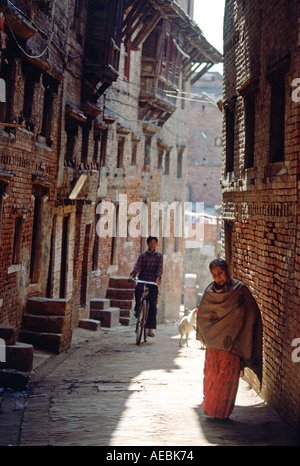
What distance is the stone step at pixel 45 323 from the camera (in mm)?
11242

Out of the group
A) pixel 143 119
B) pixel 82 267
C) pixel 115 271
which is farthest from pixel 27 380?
pixel 143 119

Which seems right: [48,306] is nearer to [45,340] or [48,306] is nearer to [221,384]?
[45,340]

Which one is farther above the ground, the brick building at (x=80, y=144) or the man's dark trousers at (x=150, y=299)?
the brick building at (x=80, y=144)

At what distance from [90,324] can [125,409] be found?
8.75m

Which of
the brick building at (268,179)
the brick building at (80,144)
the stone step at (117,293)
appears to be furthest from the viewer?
the stone step at (117,293)

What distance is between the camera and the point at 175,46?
25625mm

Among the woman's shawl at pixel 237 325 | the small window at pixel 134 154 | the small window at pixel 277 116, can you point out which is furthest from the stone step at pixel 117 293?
the woman's shawl at pixel 237 325

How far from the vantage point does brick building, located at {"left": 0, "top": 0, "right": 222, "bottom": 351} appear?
10750 mm

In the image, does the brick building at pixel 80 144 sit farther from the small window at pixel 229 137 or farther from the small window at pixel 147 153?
the small window at pixel 229 137

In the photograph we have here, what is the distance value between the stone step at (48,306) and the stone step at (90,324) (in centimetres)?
423

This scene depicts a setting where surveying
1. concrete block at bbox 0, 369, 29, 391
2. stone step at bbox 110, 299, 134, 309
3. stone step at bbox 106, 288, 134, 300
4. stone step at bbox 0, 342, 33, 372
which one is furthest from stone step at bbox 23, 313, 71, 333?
stone step at bbox 106, 288, 134, 300

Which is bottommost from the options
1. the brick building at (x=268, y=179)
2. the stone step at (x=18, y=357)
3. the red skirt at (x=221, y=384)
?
the stone step at (x=18, y=357)

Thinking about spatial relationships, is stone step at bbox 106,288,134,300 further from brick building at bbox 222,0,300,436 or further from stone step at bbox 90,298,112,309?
brick building at bbox 222,0,300,436

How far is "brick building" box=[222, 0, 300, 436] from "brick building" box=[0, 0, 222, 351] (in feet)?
11.4
